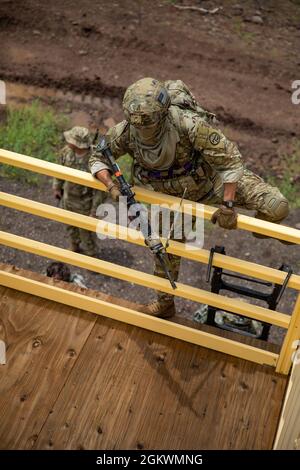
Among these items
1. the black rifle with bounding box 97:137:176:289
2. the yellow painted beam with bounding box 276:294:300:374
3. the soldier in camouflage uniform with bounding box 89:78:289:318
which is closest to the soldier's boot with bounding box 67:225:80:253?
the soldier in camouflage uniform with bounding box 89:78:289:318

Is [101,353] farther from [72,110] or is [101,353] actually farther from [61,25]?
[61,25]

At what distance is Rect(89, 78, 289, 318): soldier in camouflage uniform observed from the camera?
3.50 meters

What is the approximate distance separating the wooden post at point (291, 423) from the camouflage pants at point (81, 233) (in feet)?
12.2

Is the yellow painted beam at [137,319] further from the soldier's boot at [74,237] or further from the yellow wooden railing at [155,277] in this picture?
the soldier's boot at [74,237]

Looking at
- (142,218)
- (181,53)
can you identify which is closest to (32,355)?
(142,218)

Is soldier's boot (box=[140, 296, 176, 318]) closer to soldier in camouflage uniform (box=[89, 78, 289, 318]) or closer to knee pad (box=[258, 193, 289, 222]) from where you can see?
soldier in camouflage uniform (box=[89, 78, 289, 318])

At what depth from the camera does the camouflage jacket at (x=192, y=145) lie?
3.68 m

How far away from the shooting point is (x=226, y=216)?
3387 mm

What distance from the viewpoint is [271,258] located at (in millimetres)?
7438

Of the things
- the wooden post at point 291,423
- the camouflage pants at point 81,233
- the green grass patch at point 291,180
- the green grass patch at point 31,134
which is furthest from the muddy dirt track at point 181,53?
the wooden post at point 291,423

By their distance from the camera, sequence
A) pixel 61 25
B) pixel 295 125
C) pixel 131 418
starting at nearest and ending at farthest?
pixel 131 418 → pixel 295 125 → pixel 61 25

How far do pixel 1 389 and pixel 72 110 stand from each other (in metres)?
6.01
